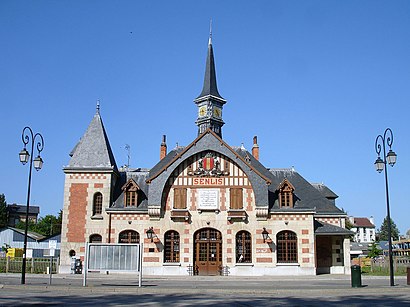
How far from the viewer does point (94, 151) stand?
1384 inches

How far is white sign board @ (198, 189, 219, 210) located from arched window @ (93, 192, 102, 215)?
7.26 metres

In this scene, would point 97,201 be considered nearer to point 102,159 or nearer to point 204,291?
point 102,159

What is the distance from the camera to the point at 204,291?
1916 cm

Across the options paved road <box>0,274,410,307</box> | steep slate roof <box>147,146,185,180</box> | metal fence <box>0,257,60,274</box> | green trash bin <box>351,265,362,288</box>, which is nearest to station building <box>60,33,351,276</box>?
metal fence <box>0,257,60,274</box>

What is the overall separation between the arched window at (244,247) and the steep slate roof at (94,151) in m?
10.6

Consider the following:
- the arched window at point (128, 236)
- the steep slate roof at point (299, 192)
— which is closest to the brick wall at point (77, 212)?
the arched window at point (128, 236)

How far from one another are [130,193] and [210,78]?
1760 cm

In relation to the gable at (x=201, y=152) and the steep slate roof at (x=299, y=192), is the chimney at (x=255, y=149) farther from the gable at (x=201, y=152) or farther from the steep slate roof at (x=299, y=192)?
the gable at (x=201, y=152)

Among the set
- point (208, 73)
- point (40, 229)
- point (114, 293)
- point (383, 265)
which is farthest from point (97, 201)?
point (40, 229)

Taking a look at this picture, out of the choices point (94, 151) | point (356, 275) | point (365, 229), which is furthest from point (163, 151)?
point (365, 229)

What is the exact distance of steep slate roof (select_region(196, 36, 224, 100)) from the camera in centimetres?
4584

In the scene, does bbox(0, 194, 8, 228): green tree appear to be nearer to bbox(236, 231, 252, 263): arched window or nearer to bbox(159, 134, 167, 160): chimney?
bbox(159, 134, 167, 160): chimney

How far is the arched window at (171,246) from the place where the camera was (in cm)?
3278

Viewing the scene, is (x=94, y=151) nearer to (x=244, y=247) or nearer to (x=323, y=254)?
(x=244, y=247)
